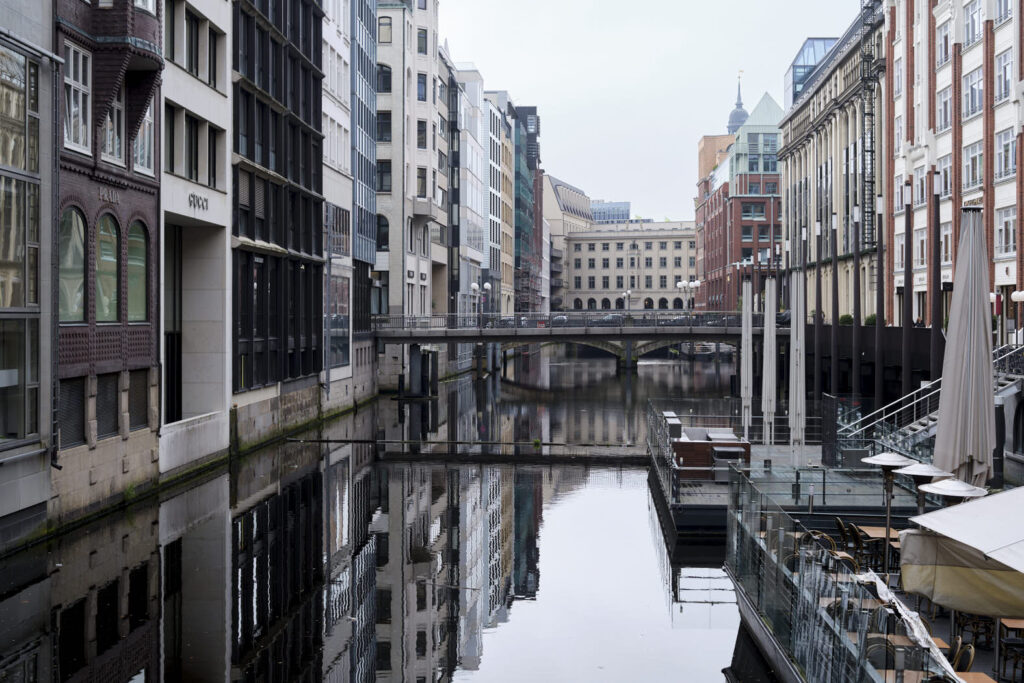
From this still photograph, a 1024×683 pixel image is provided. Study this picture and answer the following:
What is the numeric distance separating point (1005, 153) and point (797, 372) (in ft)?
65.3

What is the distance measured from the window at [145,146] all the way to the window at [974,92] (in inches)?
1266

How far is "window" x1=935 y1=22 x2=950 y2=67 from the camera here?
51.3 metres

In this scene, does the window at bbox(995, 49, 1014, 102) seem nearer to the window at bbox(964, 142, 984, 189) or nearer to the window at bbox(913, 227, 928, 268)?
the window at bbox(964, 142, 984, 189)

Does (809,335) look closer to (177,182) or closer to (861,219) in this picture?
(861,219)

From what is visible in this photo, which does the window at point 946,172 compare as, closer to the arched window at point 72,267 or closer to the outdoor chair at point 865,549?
the outdoor chair at point 865,549

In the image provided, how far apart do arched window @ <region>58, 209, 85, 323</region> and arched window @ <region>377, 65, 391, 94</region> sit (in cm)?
5007

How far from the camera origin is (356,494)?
30.3 metres

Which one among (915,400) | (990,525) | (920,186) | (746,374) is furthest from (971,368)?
(920,186)

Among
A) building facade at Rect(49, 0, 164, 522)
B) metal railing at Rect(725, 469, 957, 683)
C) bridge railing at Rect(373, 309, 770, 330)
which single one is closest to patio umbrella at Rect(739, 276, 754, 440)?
metal railing at Rect(725, 469, 957, 683)

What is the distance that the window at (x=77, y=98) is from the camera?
25.1 metres

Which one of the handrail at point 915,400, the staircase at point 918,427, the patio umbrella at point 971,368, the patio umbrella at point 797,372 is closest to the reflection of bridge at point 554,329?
the handrail at point 915,400

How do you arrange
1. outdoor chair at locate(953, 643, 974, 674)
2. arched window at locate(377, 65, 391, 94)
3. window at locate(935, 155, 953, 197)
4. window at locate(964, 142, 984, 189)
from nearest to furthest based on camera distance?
outdoor chair at locate(953, 643, 974, 674) → window at locate(964, 142, 984, 189) → window at locate(935, 155, 953, 197) → arched window at locate(377, 65, 391, 94)

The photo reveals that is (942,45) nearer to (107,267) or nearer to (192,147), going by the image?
(192,147)

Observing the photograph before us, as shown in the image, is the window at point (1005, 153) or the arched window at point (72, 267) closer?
the arched window at point (72, 267)
